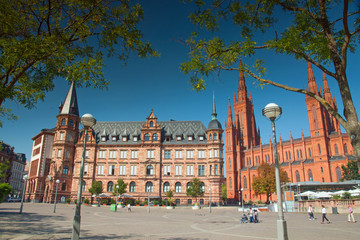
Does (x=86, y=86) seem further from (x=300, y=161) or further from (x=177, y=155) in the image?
(x=300, y=161)

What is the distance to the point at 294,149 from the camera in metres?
89.8

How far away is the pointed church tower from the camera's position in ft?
179

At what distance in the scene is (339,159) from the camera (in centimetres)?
7475

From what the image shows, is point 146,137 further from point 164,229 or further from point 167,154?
point 164,229

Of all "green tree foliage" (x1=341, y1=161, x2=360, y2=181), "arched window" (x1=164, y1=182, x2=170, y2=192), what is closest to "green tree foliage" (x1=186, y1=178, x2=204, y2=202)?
"arched window" (x1=164, y1=182, x2=170, y2=192)

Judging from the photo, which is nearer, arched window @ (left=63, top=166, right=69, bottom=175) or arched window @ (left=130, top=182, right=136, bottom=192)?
arched window @ (left=130, top=182, right=136, bottom=192)

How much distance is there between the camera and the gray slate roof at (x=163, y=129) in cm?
5821

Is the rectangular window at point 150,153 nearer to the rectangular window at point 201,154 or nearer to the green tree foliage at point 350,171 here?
the rectangular window at point 201,154

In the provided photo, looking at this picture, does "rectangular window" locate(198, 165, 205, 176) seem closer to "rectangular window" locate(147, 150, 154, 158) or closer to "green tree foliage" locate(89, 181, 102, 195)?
"rectangular window" locate(147, 150, 154, 158)

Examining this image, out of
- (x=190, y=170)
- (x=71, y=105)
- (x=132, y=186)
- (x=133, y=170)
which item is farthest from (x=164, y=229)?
(x=71, y=105)

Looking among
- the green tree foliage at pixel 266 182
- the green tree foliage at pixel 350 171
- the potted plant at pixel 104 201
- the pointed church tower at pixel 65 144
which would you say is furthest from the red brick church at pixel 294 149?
the pointed church tower at pixel 65 144

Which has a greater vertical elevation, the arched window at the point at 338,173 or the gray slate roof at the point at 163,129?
the gray slate roof at the point at 163,129

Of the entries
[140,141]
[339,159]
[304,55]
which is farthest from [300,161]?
[304,55]

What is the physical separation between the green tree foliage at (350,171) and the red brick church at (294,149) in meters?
4.78
